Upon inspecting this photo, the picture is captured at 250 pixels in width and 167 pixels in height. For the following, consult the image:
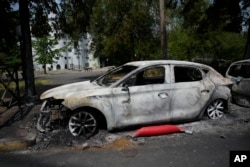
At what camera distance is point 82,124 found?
23.0 feet

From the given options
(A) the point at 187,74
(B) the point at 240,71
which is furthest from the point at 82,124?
(B) the point at 240,71

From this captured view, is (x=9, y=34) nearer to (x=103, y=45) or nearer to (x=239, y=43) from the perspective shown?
(x=103, y=45)

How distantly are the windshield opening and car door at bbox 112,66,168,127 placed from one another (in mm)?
405

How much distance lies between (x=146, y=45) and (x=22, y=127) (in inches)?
A: 833

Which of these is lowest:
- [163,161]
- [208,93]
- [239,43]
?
[163,161]

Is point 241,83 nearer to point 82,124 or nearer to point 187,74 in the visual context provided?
point 187,74

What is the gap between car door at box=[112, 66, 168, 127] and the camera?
23.4 ft

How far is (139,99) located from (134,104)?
16 cm

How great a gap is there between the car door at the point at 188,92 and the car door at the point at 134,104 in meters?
0.46

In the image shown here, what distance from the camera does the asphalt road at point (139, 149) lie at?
18.5ft

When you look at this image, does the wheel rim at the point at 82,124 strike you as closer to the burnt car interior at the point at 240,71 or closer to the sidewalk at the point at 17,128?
the sidewalk at the point at 17,128

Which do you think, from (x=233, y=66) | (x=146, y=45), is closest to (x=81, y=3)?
(x=233, y=66)

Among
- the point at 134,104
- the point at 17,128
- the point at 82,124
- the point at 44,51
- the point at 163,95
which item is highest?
the point at 44,51

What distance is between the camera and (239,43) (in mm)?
27094
